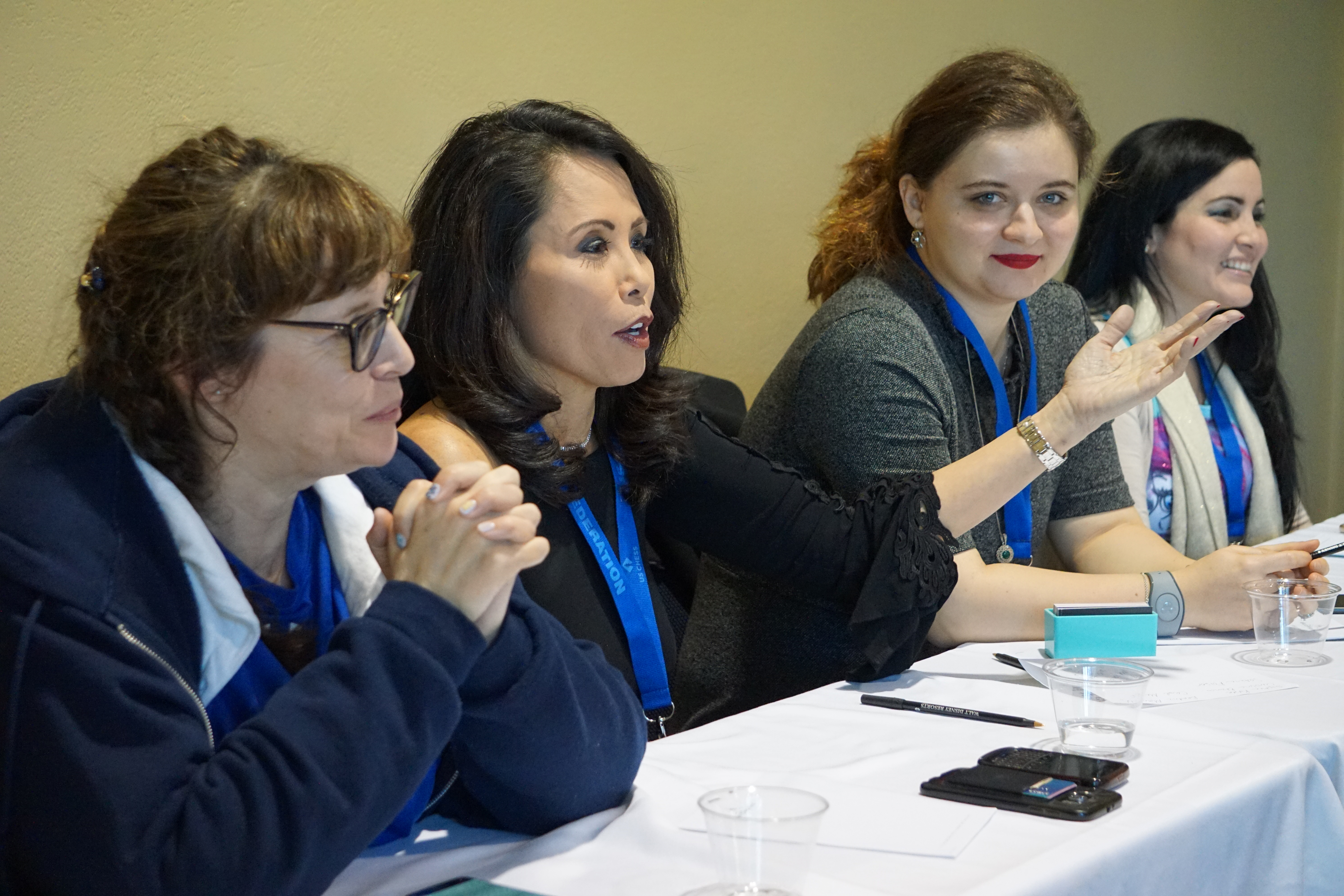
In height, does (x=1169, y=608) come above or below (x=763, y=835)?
below

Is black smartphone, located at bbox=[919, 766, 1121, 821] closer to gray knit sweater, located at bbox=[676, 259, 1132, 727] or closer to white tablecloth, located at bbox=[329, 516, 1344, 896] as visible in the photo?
white tablecloth, located at bbox=[329, 516, 1344, 896]

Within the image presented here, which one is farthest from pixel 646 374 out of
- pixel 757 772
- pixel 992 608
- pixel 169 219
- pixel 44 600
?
pixel 44 600

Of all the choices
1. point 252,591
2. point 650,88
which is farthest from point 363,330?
point 650,88

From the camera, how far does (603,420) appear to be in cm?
192

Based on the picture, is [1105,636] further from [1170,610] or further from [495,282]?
[495,282]

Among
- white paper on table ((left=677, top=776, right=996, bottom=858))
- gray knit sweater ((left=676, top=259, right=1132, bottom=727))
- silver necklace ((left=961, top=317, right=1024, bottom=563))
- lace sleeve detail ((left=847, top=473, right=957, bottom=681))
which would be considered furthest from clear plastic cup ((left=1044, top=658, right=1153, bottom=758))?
silver necklace ((left=961, top=317, right=1024, bottom=563))

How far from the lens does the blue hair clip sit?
1099mm

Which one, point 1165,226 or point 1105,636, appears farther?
point 1165,226

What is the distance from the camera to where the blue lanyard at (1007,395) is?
2.30 metres

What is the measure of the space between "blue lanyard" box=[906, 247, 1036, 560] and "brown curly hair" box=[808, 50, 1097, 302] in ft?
0.30

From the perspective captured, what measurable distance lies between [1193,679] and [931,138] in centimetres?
119

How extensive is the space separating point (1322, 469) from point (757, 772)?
5.17m

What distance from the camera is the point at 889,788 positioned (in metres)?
1.24

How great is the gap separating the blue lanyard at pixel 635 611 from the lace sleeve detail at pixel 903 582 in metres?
0.28
